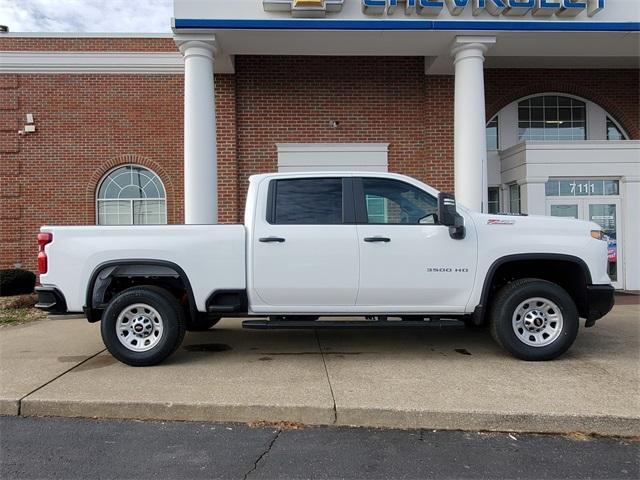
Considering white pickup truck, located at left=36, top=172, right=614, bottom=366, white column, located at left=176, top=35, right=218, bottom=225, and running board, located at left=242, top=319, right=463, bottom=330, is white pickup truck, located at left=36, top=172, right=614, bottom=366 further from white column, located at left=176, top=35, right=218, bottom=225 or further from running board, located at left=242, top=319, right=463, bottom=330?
white column, located at left=176, top=35, right=218, bottom=225

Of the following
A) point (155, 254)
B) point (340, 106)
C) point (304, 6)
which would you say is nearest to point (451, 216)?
point (155, 254)

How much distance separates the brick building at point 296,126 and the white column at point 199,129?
105 cm

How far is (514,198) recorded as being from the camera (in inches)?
440

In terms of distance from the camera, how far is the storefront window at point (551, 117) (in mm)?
11609

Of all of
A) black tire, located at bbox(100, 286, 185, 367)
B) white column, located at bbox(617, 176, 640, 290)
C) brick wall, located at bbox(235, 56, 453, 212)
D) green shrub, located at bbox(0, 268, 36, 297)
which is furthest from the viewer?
brick wall, located at bbox(235, 56, 453, 212)

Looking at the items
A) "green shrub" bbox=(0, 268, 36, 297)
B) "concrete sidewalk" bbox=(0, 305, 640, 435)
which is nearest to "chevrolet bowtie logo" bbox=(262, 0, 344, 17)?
"concrete sidewalk" bbox=(0, 305, 640, 435)

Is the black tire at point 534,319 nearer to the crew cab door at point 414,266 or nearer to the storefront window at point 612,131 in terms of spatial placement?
the crew cab door at point 414,266

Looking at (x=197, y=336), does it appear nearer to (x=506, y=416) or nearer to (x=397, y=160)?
(x=506, y=416)

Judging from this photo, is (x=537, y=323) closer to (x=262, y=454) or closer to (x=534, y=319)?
(x=534, y=319)

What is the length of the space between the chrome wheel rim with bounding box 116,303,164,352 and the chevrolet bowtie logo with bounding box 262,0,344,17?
5722 mm

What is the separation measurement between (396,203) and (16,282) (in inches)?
326

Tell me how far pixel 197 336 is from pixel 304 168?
17.0 feet

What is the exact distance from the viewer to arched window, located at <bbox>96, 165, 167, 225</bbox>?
11.5 metres

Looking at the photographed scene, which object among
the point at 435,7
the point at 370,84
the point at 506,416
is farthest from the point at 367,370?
the point at 370,84
